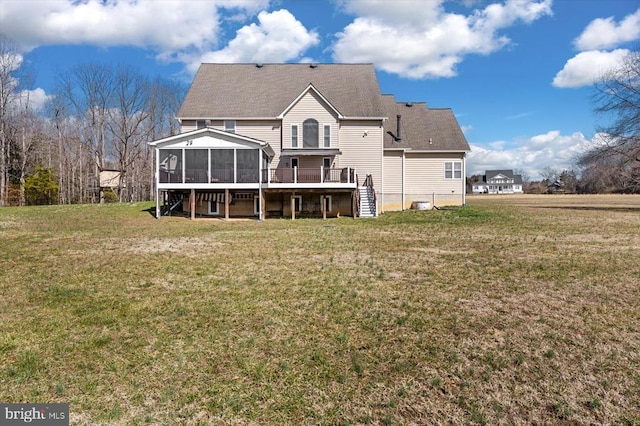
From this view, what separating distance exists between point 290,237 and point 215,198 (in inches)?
388

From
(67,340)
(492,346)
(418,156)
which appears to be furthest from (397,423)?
(418,156)

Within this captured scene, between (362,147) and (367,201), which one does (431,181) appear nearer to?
(362,147)

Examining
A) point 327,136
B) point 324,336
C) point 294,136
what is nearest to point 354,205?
point 327,136

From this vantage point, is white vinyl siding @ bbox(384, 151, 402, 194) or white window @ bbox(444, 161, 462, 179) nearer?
white vinyl siding @ bbox(384, 151, 402, 194)

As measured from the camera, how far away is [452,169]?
1099 inches

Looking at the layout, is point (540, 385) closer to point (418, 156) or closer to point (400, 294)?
point (400, 294)

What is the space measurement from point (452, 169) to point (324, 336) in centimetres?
2447

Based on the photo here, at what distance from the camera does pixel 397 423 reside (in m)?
3.73

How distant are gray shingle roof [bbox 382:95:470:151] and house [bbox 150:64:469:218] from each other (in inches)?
2.8

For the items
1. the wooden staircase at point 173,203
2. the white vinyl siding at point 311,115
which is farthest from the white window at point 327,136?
the wooden staircase at point 173,203

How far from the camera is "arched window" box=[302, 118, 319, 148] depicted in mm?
24984

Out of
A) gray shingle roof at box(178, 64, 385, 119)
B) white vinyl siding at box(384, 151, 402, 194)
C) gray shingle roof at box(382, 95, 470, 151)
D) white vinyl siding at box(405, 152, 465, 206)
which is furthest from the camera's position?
white vinyl siding at box(405, 152, 465, 206)

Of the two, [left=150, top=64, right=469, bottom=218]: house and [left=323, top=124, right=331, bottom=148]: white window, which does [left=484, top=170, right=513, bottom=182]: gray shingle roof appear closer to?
[left=150, top=64, right=469, bottom=218]: house

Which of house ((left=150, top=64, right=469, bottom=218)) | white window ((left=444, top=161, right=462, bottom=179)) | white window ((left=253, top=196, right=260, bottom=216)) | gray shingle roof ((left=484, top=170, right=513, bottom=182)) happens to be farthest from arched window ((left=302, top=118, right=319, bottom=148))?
gray shingle roof ((left=484, top=170, right=513, bottom=182))
